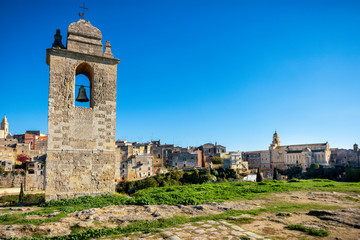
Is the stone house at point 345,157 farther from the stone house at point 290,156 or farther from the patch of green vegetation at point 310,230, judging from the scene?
the patch of green vegetation at point 310,230

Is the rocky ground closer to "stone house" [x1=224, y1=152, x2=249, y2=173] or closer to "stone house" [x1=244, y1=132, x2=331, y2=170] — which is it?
"stone house" [x1=224, y1=152, x2=249, y2=173]

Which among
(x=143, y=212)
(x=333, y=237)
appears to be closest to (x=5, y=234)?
(x=143, y=212)

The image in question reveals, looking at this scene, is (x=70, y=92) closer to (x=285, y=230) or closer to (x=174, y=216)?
(x=174, y=216)

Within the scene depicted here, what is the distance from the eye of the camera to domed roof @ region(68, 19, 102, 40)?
11766 mm

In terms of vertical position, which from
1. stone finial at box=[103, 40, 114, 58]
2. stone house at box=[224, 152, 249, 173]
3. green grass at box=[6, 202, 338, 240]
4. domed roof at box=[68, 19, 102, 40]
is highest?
domed roof at box=[68, 19, 102, 40]

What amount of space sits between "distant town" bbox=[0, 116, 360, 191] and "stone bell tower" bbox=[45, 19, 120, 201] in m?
44.1

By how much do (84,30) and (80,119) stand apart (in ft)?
13.7

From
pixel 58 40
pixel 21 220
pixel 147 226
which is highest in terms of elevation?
pixel 58 40

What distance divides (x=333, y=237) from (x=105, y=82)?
10.3 meters

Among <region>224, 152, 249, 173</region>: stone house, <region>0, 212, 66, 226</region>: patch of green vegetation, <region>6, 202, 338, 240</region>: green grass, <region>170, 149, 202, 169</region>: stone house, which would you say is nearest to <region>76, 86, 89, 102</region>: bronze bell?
<region>0, 212, 66, 226</region>: patch of green vegetation

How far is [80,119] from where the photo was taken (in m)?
11.3

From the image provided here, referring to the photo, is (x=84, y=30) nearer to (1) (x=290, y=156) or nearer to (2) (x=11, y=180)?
(2) (x=11, y=180)

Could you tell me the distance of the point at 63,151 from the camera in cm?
1081

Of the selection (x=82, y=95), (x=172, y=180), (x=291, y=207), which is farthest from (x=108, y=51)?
(x=172, y=180)
